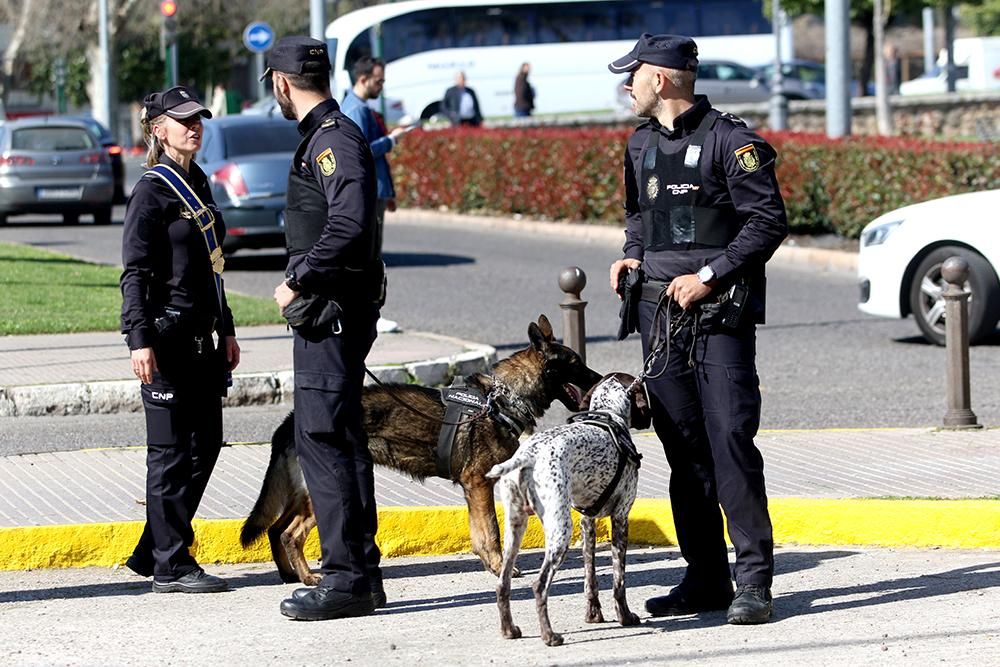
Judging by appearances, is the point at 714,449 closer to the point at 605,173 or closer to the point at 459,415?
the point at 459,415

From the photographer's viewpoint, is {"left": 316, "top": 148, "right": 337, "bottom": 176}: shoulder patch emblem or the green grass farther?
the green grass

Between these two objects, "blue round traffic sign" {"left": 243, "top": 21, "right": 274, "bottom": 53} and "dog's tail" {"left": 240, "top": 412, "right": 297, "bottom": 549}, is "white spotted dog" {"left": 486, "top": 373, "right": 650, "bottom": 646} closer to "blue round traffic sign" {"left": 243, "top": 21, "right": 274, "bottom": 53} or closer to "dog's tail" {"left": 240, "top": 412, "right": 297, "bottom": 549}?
"dog's tail" {"left": 240, "top": 412, "right": 297, "bottom": 549}

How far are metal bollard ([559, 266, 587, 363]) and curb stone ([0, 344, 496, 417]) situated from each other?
1.07m

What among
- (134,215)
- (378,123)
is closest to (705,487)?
(134,215)

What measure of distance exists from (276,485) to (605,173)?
15.7 metres

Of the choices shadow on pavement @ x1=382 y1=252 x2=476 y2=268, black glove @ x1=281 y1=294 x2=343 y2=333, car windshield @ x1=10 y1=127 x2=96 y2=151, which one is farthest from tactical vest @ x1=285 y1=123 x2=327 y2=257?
car windshield @ x1=10 y1=127 x2=96 y2=151

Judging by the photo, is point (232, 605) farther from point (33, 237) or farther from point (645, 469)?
point (33, 237)

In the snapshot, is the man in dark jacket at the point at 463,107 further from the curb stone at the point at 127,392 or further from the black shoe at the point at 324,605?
the black shoe at the point at 324,605

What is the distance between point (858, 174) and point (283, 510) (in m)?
12.8

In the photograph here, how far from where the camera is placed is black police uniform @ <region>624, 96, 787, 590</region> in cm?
530

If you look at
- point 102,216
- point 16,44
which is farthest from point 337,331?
point 16,44

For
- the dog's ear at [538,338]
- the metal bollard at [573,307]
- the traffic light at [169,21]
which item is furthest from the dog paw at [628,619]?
the traffic light at [169,21]

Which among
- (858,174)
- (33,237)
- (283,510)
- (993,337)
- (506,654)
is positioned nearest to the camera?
(506,654)

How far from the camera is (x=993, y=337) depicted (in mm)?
12758
